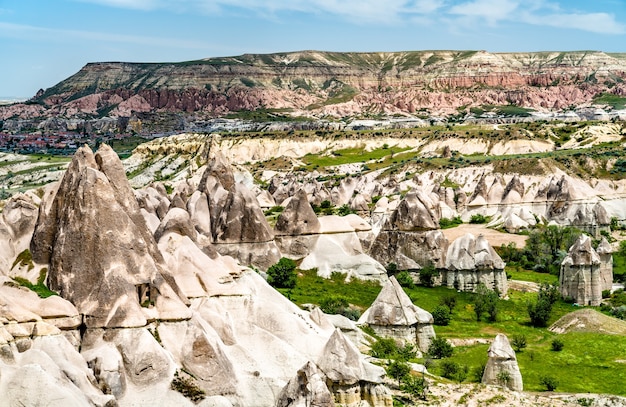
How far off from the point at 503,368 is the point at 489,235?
48252mm

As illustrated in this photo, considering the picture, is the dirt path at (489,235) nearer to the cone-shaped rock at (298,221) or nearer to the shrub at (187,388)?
the cone-shaped rock at (298,221)

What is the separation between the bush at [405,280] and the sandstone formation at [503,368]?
23504 mm

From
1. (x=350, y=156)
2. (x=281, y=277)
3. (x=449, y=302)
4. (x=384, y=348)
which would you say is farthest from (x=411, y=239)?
(x=350, y=156)

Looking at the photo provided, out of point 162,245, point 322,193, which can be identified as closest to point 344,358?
point 162,245

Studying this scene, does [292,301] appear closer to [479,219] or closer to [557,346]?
[557,346]

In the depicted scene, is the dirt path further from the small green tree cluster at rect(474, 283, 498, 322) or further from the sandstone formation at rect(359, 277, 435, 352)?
the sandstone formation at rect(359, 277, 435, 352)

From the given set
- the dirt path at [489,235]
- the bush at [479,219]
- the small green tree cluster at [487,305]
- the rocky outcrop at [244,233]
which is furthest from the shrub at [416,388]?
the bush at [479,219]

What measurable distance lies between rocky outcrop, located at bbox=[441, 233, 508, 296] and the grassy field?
126 centimetres

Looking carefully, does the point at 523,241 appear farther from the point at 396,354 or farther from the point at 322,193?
the point at 396,354

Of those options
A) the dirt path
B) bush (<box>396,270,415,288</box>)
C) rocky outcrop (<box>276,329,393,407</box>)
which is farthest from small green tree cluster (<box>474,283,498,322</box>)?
rocky outcrop (<box>276,329,393,407</box>)

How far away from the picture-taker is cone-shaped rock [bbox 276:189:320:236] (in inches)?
2527

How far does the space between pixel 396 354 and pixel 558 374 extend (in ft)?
31.6

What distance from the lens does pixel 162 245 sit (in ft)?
119

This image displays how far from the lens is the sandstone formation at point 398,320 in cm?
4484
